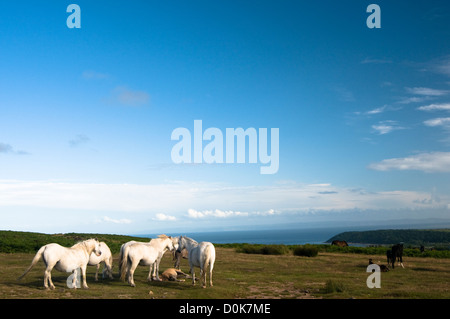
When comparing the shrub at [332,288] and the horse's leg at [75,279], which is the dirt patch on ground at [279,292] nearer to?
the shrub at [332,288]

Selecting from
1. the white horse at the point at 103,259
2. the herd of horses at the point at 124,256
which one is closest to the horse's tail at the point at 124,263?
the herd of horses at the point at 124,256

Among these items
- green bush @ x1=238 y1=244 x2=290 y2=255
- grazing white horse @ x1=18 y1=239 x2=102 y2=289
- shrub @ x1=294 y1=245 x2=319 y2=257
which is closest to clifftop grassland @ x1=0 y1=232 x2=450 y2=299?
grazing white horse @ x1=18 y1=239 x2=102 y2=289

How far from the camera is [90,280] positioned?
17.4m

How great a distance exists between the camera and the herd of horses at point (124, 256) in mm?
14115

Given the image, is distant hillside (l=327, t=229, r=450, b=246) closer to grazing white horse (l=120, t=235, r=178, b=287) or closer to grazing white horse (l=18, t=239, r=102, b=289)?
grazing white horse (l=120, t=235, r=178, b=287)

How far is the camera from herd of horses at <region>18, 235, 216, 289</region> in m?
14.1

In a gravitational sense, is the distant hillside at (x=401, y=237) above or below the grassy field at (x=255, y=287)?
below

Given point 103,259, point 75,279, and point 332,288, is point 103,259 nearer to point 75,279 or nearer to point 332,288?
point 75,279

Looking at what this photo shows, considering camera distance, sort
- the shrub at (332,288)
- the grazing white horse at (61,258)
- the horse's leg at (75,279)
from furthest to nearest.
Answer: the shrub at (332,288) → the horse's leg at (75,279) → the grazing white horse at (61,258)

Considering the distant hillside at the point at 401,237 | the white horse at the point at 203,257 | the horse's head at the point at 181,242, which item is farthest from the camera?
the distant hillside at the point at 401,237

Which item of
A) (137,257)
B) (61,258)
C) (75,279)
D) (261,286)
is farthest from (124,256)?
(261,286)
